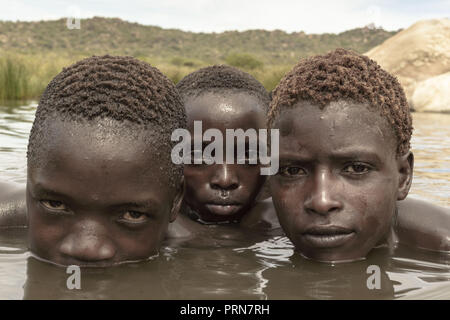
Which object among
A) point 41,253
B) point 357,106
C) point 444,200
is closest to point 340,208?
point 357,106

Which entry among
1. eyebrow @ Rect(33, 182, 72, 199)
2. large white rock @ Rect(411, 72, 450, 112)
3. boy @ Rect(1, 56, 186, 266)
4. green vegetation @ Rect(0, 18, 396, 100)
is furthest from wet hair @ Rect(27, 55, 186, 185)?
green vegetation @ Rect(0, 18, 396, 100)

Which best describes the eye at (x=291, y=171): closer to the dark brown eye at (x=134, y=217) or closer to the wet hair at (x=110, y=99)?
the wet hair at (x=110, y=99)

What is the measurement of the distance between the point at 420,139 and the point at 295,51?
57.0 m

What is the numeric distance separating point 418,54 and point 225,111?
19504 millimetres

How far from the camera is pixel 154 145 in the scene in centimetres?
327

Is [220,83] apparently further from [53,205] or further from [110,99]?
[53,205]

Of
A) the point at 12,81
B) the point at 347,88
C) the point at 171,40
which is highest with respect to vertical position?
the point at 171,40

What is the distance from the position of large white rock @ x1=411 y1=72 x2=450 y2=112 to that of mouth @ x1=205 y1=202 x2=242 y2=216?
14585mm

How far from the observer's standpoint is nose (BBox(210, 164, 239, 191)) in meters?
4.48

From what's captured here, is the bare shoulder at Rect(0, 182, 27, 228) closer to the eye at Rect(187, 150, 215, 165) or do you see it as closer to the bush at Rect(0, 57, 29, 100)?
the eye at Rect(187, 150, 215, 165)

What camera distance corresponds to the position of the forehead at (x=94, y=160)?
3.02m

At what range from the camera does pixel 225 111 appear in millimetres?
4641

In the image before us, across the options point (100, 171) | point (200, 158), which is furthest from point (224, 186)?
point (100, 171)
